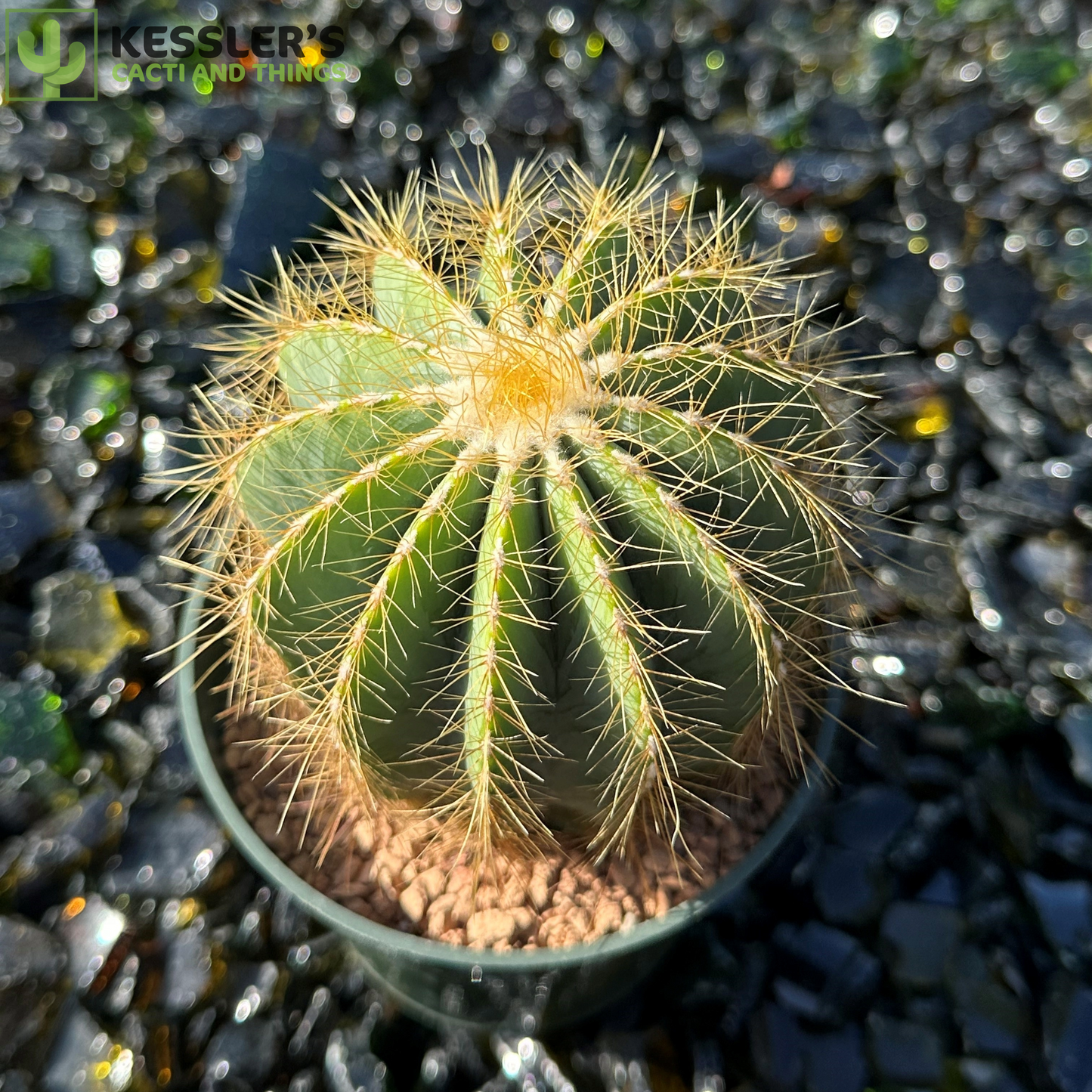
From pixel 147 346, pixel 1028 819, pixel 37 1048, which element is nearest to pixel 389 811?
pixel 37 1048

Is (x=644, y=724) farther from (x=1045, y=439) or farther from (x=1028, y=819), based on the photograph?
(x=1045, y=439)

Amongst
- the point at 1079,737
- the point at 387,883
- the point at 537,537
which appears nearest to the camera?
the point at 537,537

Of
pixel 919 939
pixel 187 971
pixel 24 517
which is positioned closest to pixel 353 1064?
pixel 187 971

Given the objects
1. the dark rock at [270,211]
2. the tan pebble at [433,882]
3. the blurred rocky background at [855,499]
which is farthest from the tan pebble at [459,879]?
the dark rock at [270,211]

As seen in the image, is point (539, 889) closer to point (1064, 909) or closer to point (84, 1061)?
point (84, 1061)

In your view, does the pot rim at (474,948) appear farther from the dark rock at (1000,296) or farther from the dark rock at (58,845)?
the dark rock at (1000,296)

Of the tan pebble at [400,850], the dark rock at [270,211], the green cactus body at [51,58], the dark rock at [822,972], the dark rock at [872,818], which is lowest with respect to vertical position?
the dark rock at [822,972]
